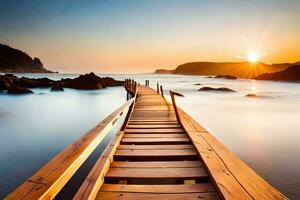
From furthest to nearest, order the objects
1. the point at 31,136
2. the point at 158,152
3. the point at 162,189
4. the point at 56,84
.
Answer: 1. the point at 56,84
2. the point at 31,136
3. the point at 158,152
4. the point at 162,189

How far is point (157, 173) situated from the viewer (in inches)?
134

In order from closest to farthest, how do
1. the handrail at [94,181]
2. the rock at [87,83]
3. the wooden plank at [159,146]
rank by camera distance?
the handrail at [94,181], the wooden plank at [159,146], the rock at [87,83]

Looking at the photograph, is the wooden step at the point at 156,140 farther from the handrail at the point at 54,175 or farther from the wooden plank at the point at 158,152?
the handrail at the point at 54,175

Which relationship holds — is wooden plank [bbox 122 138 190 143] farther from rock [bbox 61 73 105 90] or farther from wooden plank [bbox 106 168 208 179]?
rock [bbox 61 73 105 90]

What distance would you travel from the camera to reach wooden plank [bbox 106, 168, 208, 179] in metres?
3.27

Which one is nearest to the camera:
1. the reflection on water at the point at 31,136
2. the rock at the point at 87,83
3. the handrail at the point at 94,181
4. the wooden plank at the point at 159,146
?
the handrail at the point at 94,181

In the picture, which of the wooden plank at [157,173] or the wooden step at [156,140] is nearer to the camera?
the wooden plank at [157,173]

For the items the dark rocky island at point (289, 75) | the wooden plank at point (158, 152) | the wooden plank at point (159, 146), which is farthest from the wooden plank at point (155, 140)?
the dark rocky island at point (289, 75)

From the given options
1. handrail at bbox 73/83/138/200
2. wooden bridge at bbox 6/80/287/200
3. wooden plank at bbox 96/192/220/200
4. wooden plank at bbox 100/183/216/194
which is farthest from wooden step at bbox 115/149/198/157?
wooden plank at bbox 96/192/220/200

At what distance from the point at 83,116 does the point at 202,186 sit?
58.3 feet

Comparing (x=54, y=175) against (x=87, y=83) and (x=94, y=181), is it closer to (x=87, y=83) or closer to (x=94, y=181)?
(x=94, y=181)

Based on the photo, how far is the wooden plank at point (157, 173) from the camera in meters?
3.27

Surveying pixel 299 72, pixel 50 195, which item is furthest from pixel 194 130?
pixel 299 72

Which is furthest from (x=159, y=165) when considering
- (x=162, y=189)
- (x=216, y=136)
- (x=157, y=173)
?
(x=216, y=136)
